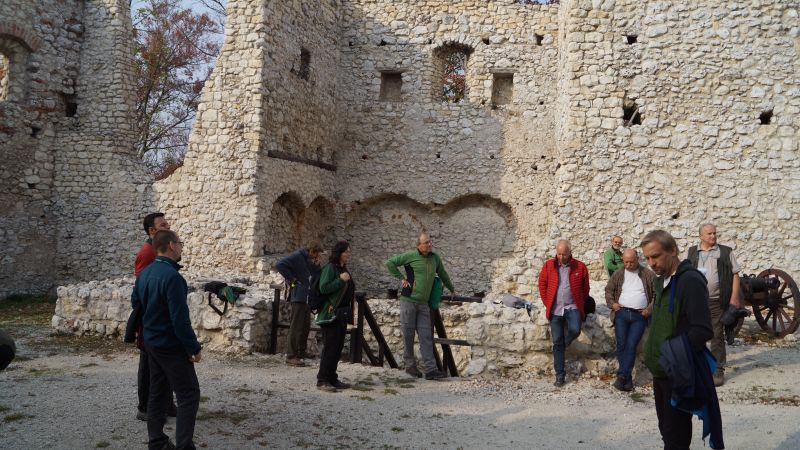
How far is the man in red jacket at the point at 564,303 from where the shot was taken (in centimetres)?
641

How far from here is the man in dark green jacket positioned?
355cm

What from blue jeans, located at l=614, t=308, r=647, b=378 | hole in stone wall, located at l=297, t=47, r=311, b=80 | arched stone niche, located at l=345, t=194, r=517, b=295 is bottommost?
blue jeans, located at l=614, t=308, r=647, b=378

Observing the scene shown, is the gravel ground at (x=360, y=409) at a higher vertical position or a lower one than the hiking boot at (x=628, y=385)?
lower

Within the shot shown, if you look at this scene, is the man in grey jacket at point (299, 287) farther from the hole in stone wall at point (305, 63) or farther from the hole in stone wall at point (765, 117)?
the hole in stone wall at point (765, 117)

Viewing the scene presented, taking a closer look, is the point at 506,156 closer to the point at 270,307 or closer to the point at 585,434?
the point at 270,307

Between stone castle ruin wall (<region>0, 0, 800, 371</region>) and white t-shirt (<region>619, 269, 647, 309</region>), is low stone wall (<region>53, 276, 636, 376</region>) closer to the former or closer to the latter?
white t-shirt (<region>619, 269, 647, 309</region>)

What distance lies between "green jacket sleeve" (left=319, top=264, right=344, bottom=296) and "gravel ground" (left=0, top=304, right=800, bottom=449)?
0.99 m

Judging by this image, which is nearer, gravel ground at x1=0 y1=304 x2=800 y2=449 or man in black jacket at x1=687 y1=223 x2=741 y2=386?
gravel ground at x1=0 y1=304 x2=800 y2=449

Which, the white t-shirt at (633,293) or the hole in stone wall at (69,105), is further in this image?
the hole in stone wall at (69,105)

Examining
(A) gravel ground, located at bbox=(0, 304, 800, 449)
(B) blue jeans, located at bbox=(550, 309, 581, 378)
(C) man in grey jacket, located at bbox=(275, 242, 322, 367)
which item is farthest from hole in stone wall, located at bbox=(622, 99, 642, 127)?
(C) man in grey jacket, located at bbox=(275, 242, 322, 367)

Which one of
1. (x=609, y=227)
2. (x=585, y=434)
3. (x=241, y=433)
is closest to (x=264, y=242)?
(x=609, y=227)

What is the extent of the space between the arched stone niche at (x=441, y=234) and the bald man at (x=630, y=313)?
21.6 ft

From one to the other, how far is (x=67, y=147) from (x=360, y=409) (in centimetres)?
1033

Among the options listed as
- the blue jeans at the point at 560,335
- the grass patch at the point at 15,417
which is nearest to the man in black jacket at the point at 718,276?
the blue jeans at the point at 560,335
